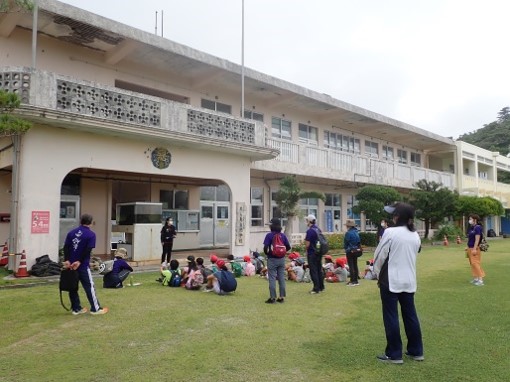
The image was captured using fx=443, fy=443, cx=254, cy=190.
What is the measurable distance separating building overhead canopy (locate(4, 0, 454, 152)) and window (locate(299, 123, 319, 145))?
20.9 inches

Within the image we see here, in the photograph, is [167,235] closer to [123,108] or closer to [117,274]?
[117,274]

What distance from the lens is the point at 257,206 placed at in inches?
794

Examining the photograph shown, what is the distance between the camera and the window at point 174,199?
18094 millimetres

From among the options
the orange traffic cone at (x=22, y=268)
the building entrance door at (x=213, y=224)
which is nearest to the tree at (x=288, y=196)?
the building entrance door at (x=213, y=224)

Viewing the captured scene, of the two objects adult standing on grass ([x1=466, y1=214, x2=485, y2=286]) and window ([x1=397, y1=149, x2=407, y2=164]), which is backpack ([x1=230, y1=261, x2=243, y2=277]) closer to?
adult standing on grass ([x1=466, y1=214, x2=485, y2=286])

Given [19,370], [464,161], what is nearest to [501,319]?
[19,370]

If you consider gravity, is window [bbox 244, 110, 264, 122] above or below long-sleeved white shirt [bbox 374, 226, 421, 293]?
above

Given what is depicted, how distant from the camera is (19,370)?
4.55 metres

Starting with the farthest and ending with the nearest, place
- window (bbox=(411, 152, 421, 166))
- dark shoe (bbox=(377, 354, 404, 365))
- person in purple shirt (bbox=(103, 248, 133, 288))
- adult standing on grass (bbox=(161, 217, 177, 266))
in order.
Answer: window (bbox=(411, 152, 421, 166)), adult standing on grass (bbox=(161, 217, 177, 266)), person in purple shirt (bbox=(103, 248, 133, 288)), dark shoe (bbox=(377, 354, 404, 365))

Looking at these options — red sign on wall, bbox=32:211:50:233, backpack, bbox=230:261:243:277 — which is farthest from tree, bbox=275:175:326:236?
red sign on wall, bbox=32:211:50:233

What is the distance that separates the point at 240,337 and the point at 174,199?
13121mm

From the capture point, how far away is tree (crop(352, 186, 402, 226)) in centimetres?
2016

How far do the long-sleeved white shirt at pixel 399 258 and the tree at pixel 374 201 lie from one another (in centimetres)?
1555

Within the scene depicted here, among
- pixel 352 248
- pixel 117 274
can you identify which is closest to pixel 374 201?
pixel 352 248
